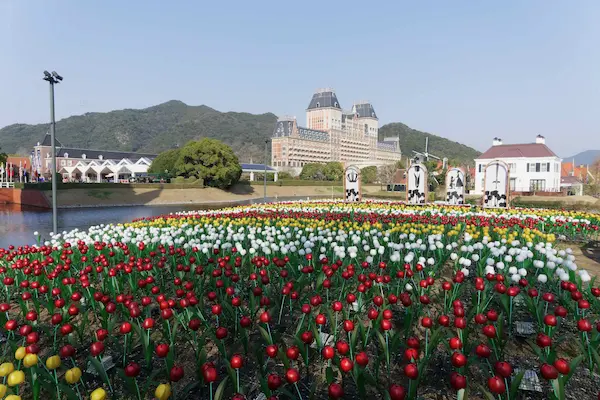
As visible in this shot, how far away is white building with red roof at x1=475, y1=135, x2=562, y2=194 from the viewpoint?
48.8m

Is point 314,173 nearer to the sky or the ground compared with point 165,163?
nearer to the ground

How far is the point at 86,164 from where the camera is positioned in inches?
3743

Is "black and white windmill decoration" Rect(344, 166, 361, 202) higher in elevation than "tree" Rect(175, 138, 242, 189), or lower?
lower

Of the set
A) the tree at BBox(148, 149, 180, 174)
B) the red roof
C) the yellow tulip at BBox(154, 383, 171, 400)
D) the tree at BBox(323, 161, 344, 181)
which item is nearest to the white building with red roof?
the red roof

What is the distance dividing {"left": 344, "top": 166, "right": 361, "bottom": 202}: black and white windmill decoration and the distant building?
58871 mm

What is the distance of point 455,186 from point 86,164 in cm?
9707

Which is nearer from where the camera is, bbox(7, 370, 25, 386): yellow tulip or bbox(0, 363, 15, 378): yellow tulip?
bbox(7, 370, 25, 386): yellow tulip

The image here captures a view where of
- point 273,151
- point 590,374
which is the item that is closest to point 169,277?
point 590,374

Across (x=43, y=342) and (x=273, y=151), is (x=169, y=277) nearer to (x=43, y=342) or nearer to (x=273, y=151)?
(x=43, y=342)

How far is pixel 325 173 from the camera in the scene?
3986 inches

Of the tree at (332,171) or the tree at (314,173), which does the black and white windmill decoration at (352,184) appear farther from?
the tree at (314,173)

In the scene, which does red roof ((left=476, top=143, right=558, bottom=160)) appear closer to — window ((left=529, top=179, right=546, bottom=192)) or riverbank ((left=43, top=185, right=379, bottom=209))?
window ((left=529, top=179, right=546, bottom=192))

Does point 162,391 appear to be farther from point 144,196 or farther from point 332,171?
point 332,171

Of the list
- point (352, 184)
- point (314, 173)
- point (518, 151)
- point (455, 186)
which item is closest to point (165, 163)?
point (314, 173)
